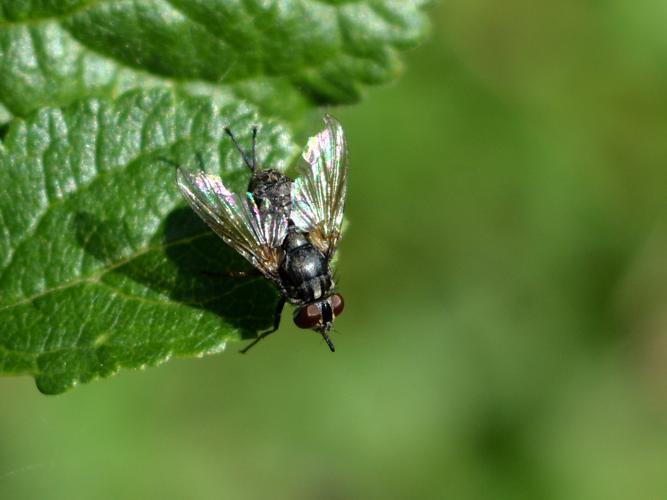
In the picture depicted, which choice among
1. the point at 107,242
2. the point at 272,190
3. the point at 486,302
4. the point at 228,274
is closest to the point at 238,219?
the point at 272,190

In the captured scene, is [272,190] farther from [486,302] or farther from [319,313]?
[486,302]

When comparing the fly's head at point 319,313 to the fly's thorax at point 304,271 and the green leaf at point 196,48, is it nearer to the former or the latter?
the fly's thorax at point 304,271

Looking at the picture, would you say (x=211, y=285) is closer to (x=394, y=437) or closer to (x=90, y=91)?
(x=90, y=91)

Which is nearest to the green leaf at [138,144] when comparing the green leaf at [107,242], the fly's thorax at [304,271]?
the green leaf at [107,242]

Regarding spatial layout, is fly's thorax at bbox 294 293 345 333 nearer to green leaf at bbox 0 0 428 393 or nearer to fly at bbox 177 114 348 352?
fly at bbox 177 114 348 352

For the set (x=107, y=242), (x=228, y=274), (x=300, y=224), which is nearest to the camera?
(x=107, y=242)

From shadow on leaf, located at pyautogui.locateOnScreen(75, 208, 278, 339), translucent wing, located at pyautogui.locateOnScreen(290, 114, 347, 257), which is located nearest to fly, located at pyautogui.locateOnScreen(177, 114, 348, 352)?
translucent wing, located at pyautogui.locateOnScreen(290, 114, 347, 257)

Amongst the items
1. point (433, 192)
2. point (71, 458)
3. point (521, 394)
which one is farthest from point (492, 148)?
point (71, 458)
